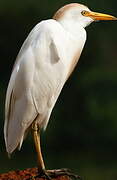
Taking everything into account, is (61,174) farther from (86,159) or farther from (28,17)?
(28,17)

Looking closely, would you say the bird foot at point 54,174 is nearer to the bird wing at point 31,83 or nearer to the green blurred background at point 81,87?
the bird wing at point 31,83

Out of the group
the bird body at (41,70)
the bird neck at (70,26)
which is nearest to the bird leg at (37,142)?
the bird body at (41,70)

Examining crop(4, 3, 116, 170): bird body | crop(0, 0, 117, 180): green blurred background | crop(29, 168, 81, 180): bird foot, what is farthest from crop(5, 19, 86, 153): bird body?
crop(0, 0, 117, 180): green blurred background

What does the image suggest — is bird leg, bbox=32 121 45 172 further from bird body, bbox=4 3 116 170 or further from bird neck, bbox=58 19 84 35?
bird neck, bbox=58 19 84 35

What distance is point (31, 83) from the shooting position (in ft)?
9.50

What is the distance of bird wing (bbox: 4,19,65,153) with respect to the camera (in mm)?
2867

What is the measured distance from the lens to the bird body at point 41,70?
2871 millimetres

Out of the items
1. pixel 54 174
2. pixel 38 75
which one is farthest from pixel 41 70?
pixel 54 174

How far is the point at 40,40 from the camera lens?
2867mm

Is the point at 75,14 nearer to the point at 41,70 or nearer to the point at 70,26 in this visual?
the point at 70,26

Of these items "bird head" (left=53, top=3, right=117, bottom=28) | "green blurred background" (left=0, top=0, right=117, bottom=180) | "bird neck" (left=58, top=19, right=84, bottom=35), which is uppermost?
"bird head" (left=53, top=3, right=117, bottom=28)

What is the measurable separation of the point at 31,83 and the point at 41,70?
6 centimetres

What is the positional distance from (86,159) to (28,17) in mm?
1975

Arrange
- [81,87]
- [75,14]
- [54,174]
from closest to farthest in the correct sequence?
[54,174]
[75,14]
[81,87]
